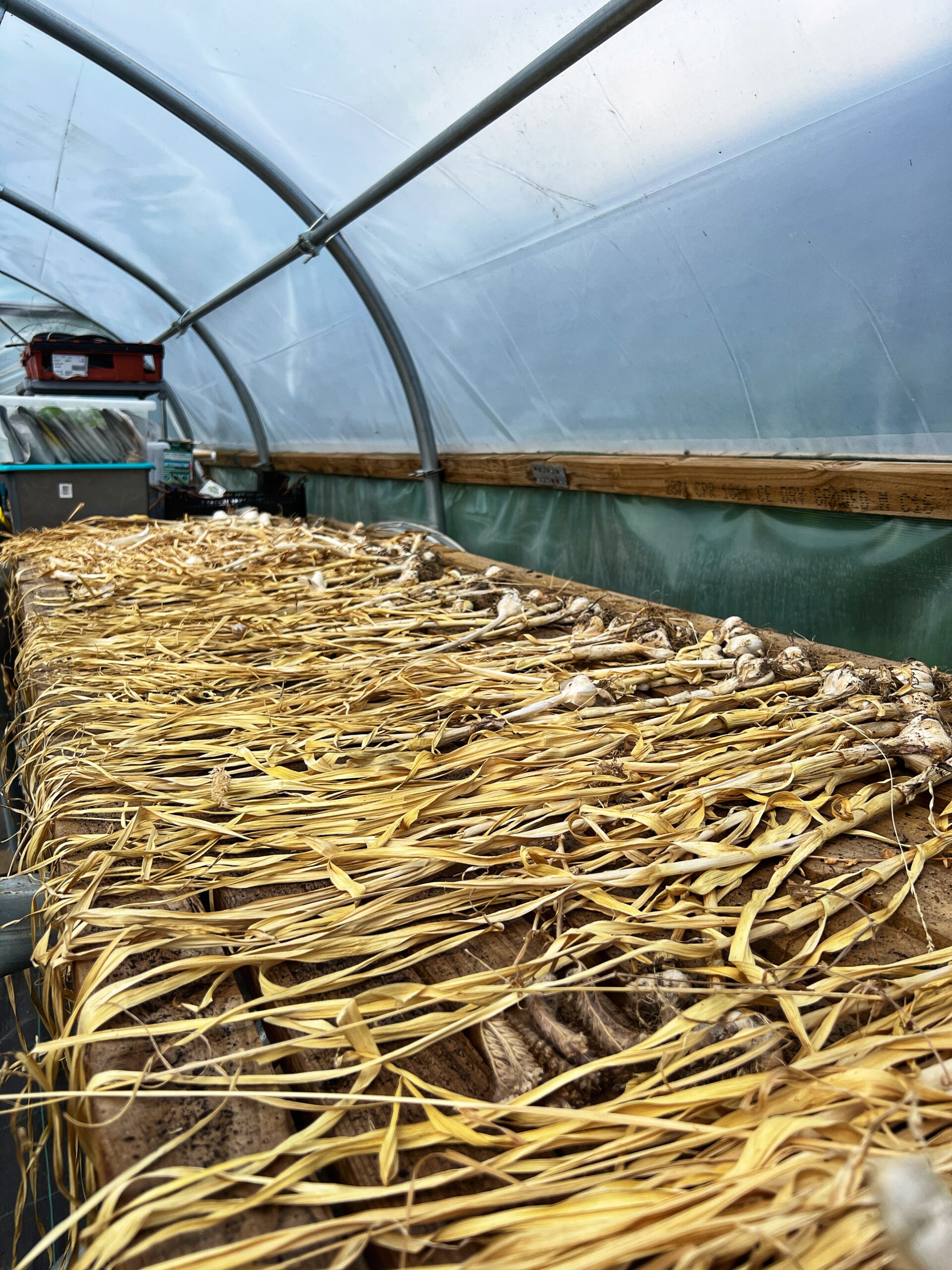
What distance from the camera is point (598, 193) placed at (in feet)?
8.07

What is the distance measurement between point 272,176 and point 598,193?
1.76 metres

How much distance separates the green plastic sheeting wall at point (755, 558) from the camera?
2.05 metres

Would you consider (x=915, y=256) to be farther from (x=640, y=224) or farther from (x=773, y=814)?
(x=773, y=814)

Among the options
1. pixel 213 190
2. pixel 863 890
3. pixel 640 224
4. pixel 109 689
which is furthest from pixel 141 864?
pixel 213 190

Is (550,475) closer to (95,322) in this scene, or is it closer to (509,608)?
(509,608)

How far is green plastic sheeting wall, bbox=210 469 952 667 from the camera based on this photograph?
205 cm

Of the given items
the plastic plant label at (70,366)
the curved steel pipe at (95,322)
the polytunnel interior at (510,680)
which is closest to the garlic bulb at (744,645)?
the polytunnel interior at (510,680)

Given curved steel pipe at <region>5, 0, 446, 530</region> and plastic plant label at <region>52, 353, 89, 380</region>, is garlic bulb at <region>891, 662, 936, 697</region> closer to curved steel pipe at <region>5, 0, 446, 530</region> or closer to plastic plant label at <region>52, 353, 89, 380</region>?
curved steel pipe at <region>5, 0, 446, 530</region>

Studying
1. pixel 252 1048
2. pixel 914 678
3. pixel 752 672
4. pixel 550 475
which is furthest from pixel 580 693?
pixel 550 475

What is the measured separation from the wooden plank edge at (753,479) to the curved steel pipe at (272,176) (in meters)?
0.18

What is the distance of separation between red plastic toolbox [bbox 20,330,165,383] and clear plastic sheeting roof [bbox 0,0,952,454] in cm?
86

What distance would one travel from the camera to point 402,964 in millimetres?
781

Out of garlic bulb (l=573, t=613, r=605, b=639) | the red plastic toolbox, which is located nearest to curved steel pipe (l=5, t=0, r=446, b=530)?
the red plastic toolbox

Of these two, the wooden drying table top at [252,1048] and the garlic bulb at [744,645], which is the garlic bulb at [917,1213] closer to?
the wooden drying table top at [252,1048]
